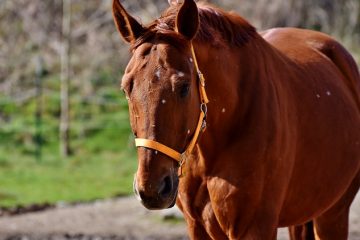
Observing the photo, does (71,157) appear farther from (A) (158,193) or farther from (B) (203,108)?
(A) (158,193)

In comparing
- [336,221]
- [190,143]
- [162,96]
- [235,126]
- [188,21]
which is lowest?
[336,221]

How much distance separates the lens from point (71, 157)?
15.0 m

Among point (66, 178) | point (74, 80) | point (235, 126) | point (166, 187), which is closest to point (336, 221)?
point (235, 126)

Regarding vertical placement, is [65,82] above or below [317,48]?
below

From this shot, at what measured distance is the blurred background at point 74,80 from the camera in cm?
1442

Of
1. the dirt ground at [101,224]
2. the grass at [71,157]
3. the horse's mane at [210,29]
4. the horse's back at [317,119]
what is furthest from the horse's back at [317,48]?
the grass at [71,157]

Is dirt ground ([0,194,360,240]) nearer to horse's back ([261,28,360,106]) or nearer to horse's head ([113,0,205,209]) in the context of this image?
horse's back ([261,28,360,106])

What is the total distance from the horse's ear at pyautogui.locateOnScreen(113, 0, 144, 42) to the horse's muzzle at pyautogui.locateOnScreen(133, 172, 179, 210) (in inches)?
28.2

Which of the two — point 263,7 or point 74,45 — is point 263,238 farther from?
point 74,45

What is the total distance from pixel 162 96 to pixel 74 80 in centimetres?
1394

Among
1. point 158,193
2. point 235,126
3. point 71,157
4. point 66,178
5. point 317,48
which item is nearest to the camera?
point 158,193

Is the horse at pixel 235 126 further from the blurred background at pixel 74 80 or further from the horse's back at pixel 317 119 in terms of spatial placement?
the blurred background at pixel 74 80

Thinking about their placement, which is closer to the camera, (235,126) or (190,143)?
(190,143)

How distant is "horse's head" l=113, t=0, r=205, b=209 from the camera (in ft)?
12.7
